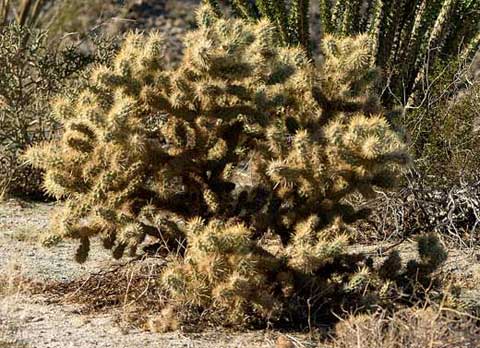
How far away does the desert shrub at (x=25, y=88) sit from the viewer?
338 inches

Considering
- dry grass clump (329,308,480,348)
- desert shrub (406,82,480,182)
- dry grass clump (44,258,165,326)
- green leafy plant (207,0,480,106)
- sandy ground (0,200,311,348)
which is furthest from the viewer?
green leafy plant (207,0,480,106)

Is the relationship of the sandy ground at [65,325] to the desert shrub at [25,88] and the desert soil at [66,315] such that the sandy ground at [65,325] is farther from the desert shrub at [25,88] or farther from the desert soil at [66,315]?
the desert shrub at [25,88]

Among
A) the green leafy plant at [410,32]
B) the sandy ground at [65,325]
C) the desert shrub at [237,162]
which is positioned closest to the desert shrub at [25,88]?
the green leafy plant at [410,32]

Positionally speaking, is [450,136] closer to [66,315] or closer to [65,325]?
[66,315]

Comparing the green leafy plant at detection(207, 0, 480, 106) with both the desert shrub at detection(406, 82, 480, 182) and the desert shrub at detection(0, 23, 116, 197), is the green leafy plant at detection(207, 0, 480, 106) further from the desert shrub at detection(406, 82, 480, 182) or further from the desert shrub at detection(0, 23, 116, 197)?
the desert shrub at detection(0, 23, 116, 197)

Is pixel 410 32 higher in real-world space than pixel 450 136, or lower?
higher

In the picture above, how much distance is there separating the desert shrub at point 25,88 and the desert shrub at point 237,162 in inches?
125

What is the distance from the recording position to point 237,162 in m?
5.60

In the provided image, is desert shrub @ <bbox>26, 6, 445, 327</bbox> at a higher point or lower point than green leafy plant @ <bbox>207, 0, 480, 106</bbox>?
higher

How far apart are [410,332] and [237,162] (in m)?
1.57

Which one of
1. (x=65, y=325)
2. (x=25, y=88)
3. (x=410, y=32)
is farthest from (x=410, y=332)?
(x=25, y=88)

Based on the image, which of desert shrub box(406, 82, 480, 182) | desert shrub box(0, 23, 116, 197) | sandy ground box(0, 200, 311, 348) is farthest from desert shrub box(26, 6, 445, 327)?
desert shrub box(0, 23, 116, 197)

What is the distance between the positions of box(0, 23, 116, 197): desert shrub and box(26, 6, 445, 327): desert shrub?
316cm

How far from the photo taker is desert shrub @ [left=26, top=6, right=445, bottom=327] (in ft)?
16.8
